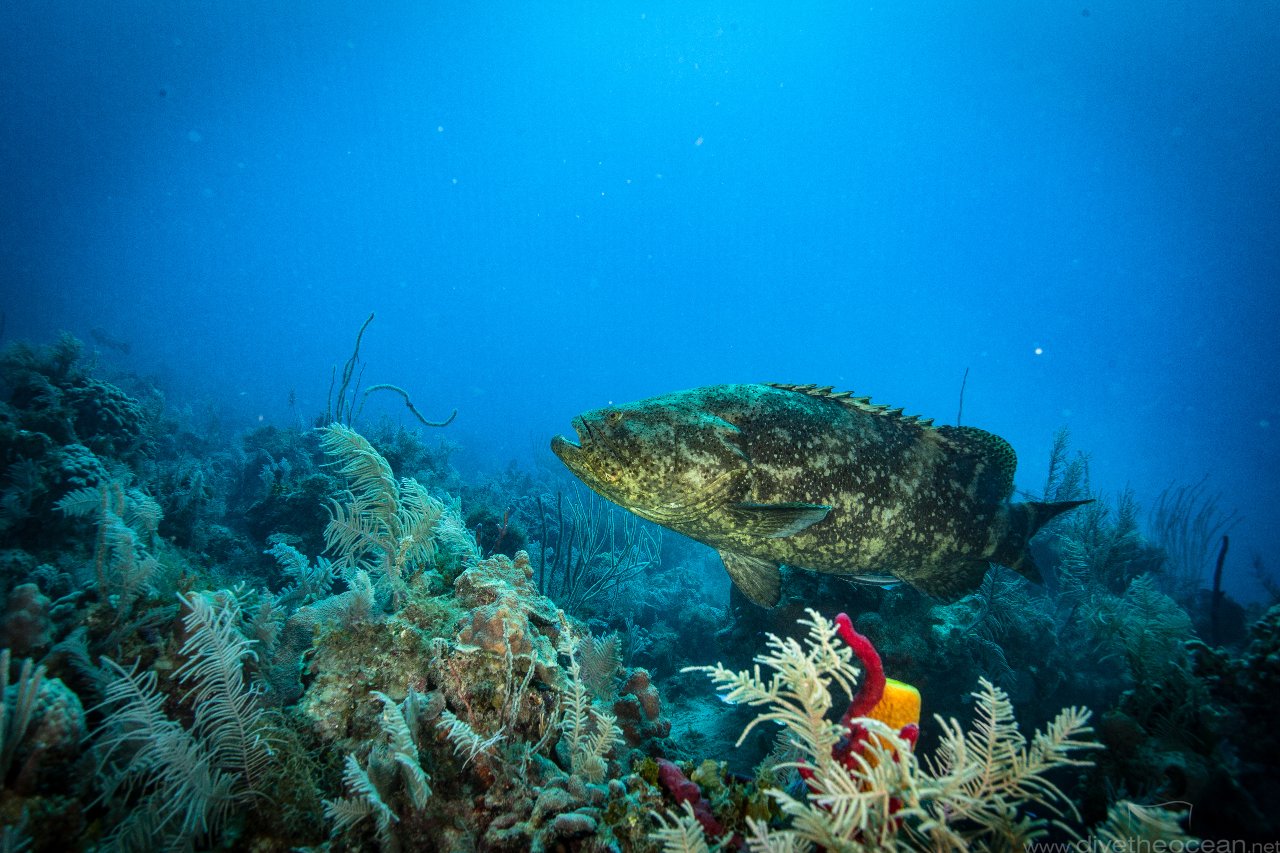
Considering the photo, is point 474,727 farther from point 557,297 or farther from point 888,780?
point 557,297

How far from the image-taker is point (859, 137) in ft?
407

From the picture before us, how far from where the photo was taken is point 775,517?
328 centimetres

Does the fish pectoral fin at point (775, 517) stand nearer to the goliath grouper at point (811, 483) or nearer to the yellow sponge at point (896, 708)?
the goliath grouper at point (811, 483)

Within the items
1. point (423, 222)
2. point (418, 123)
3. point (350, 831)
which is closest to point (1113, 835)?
point (350, 831)

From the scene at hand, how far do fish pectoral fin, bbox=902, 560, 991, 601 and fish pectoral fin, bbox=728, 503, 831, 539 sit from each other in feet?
5.30

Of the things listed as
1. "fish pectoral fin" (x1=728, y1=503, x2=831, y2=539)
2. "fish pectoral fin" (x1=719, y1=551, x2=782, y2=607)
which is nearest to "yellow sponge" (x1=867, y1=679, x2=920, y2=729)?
"fish pectoral fin" (x1=728, y1=503, x2=831, y2=539)

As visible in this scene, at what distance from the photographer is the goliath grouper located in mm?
3393

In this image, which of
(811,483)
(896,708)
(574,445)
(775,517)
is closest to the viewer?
(896,708)

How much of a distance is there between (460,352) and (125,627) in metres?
151

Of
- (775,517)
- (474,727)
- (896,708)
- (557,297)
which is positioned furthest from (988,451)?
(557,297)

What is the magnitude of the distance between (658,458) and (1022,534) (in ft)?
11.2

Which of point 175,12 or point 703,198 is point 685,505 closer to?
point 175,12

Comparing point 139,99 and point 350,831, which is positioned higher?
point 139,99

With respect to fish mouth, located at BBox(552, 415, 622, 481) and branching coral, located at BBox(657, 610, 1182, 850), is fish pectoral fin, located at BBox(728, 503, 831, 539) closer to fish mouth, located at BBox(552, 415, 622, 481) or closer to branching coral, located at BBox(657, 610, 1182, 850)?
fish mouth, located at BBox(552, 415, 622, 481)
